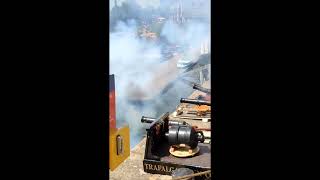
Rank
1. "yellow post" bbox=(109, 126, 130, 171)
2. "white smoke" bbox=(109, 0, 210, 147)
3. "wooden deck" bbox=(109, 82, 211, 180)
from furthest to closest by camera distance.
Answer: "white smoke" bbox=(109, 0, 210, 147) < "wooden deck" bbox=(109, 82, 211, 180) < "yellow post" bbox=(109, 126, 130, 171)

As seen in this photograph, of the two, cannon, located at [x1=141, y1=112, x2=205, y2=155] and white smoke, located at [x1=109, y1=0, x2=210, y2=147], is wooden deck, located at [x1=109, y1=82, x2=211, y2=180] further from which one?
white smoke, located at [x1=109, y1=0, x2=210, y2=147]

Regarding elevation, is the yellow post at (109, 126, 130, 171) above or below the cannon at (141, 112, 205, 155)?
above

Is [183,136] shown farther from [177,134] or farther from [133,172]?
[133,172]

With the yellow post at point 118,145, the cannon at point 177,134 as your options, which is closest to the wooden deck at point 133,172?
the cannon at point 177,134

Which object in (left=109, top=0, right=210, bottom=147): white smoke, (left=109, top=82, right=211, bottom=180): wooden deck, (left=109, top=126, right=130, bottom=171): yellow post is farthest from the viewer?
(left=109, top=0, right=210, bottom=147): white smoke

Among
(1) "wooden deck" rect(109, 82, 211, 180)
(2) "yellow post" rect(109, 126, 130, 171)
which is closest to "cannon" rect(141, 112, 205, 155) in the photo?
(1) "wooden deck" rect(109, 82, 211, 180)

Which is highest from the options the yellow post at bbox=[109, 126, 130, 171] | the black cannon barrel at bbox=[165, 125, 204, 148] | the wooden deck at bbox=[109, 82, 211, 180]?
the yellow post at bbox=[109, 126, 130, 171]

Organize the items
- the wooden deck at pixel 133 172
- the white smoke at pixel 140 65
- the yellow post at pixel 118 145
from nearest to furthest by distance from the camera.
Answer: the yellow post at pixel 118 145 < the wooden deck at pixel 133 172 < the white smoke at pixel 140 65

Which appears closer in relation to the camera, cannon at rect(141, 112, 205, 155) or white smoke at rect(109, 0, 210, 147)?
cannon at rect(141, 112, 205, 155)

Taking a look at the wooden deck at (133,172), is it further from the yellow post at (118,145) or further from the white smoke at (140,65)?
the white smoke at (140,65)
